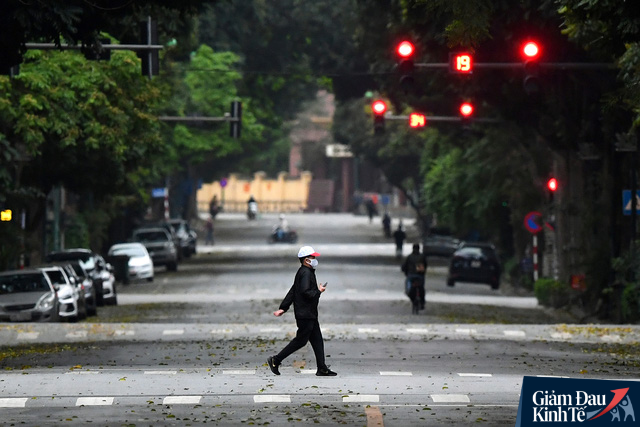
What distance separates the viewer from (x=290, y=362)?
2236cm

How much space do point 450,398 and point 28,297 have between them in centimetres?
1690

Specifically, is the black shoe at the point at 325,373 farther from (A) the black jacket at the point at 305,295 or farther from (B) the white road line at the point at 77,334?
(B) the white road line at the point at 77,334

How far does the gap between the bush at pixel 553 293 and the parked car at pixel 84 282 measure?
12.1 metres

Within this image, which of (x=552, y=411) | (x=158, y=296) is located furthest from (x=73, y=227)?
(x=552, y=411)

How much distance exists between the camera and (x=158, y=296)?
46.2 m

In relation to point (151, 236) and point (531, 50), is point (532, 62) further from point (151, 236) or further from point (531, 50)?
point (151, 236)

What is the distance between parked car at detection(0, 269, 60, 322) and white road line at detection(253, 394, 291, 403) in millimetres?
15323

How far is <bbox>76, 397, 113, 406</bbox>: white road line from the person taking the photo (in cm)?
1664

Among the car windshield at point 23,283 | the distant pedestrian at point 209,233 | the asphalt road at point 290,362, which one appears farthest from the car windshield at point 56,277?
the distant pedestrian at point 209,233

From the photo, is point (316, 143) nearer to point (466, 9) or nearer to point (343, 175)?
point (343, 175)

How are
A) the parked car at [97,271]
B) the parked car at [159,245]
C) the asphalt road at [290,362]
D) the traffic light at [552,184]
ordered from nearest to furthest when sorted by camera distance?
the asphalt road at [290,362] < the parked car at [97,271] < the traffic light at [552,184] < the parked car at [159,245]

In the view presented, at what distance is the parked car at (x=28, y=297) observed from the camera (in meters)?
31.8

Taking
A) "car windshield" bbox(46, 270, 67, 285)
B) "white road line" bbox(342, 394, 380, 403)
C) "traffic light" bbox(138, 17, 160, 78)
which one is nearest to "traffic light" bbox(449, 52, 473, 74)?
"traffic light" bbox(138, 17, 160, 78)

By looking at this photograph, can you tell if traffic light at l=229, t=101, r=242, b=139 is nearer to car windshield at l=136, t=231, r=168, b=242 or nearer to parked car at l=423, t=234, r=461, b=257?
car windshield at l=136, t=231, r=168, b=242
